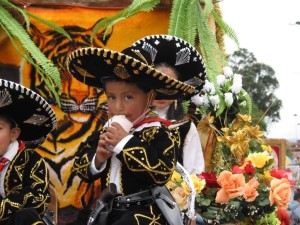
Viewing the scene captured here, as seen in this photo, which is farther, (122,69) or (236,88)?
(236,88)

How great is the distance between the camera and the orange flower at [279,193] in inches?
160

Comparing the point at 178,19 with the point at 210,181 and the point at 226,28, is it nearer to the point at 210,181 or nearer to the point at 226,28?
the point at 226,28

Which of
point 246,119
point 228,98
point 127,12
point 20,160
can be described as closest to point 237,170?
point 246,119

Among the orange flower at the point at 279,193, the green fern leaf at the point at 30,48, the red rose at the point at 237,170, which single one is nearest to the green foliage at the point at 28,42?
the green fern leaf at the point at 30,48

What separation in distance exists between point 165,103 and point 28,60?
1.29 m

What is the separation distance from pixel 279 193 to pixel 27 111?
1.61m

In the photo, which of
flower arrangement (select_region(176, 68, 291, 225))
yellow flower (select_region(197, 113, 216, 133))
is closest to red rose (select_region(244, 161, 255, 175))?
flower arrangement (select_region(176, 68, 291, 225))

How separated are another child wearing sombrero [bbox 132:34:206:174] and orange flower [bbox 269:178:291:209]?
0.69 metres

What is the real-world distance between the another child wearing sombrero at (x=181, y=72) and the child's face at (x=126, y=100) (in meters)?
0.73

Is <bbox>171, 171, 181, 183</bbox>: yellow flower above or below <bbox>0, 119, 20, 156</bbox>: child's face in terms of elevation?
below

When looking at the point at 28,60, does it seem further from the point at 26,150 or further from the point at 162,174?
the point at 162,174

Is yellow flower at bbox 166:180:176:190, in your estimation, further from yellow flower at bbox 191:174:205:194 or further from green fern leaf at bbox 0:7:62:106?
green fern leaf at bbox 0:7:62:106

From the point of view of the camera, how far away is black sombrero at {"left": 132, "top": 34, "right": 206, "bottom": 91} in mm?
4445

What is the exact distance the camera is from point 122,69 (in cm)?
351
